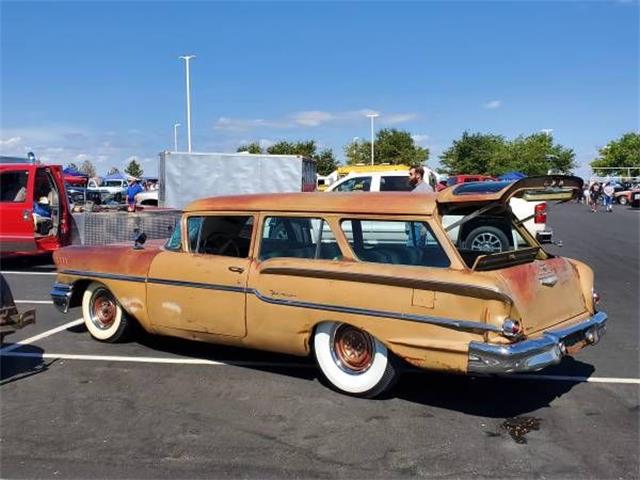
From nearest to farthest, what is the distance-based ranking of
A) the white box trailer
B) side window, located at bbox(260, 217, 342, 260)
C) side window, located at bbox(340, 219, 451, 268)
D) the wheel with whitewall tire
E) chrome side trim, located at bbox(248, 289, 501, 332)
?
1. chrome side trim, located at bbox(248, 289, 501, 332)
2. side window, located at bbox(340, 219, 451, 268)
3. side window, located at bbox(260, 217, 342, 260)
4. the wheel with whitewall tire
5. the white box trailer

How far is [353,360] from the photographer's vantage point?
495 centimetres

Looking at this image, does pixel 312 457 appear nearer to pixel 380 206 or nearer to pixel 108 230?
pixel 380 206

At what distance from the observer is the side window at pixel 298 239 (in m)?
5.07

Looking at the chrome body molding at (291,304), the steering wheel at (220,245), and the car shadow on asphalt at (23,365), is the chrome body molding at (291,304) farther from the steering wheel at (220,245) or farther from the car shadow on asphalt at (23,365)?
the car shadow on asphalt at (23,365)

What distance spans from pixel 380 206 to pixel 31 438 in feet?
9.35

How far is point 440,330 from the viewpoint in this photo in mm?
4352

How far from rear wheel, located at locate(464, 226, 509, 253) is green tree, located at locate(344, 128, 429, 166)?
52856 millimetres

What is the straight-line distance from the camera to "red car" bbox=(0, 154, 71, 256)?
11.8 m

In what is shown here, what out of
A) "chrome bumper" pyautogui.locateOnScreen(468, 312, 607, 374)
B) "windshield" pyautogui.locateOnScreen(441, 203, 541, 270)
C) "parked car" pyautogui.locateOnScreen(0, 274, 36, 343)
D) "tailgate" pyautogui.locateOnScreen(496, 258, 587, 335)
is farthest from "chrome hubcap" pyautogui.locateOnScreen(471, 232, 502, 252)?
"parked car" pyautogui.locateOnScreen(0, 274, 36, 343)

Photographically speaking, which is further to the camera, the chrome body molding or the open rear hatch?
the open rear hatch

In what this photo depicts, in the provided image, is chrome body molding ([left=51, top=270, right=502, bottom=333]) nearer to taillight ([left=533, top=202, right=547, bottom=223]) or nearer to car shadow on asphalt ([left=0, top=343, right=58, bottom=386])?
car shadow on asphalt ([left=0, top=343, right=58, bottom=386])

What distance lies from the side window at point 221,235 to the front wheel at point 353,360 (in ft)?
3.36

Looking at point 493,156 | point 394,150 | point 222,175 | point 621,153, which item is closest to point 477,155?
Answer: point 493,156

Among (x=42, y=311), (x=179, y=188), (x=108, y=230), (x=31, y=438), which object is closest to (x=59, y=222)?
(x=108, y=230)
